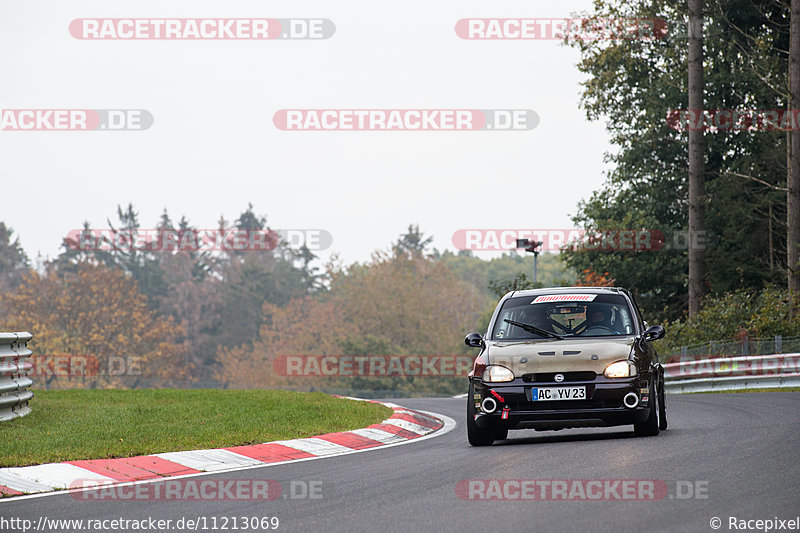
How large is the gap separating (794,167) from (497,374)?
22.0m

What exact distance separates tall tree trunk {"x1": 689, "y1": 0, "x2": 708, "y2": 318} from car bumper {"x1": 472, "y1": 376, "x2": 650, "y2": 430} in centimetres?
2344

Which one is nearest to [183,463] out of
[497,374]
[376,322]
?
[497,374]

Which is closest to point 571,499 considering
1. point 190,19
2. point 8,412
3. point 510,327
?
point 510,327

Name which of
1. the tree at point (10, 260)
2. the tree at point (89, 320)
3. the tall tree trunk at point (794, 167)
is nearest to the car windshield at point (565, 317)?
the tall tree trunk at point (794, 167)

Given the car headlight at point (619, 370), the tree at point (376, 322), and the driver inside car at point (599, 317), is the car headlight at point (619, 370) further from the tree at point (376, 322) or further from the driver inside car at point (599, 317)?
the tree at point (376, 322)

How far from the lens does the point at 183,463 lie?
9867 millimetres

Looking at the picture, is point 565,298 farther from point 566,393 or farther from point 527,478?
point 527,478

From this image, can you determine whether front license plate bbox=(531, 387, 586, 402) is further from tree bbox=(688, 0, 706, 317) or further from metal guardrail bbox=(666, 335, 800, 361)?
tree bbox=(688, 0, 706, 317)

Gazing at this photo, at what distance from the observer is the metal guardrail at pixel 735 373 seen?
2423cm

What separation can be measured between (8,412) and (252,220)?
131m

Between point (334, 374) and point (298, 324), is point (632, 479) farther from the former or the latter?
point (298, 324)

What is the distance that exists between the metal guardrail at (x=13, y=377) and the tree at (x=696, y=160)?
24.9 meters

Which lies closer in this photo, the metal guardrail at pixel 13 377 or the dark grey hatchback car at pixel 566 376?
the dark grey hatchback car at pixel 566 376

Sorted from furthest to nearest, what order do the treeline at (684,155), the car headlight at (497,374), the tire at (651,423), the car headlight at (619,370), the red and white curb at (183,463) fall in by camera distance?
the treeline at (684,155) → the tire at (651,423) → the car headlight at (497,374) → the car headlight at (619,370) → the red and white curb at (183,463)
